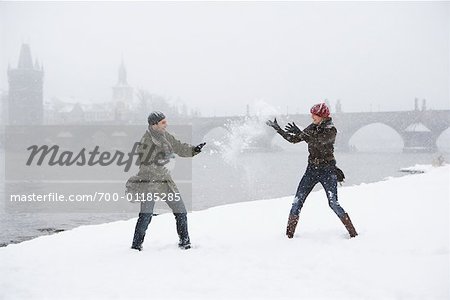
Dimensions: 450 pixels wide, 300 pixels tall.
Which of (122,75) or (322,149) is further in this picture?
(122,75)

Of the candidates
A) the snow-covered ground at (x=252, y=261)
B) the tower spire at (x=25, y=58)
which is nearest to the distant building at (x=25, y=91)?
the tower spire at (x=25, y=58)

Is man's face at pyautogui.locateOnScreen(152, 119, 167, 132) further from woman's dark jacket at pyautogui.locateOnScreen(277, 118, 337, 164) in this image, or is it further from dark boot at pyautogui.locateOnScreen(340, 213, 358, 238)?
dark boot at pyautogui.locateOnScreen(340, 213, 358, 238)

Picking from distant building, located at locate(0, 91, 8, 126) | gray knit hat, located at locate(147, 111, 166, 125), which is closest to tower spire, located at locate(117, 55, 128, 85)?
distant building, located at locate(0, 91, 8, 126)

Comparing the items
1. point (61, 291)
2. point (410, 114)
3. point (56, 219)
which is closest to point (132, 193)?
point (61, 291)

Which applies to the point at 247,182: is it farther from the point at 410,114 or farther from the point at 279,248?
the point at 410,114

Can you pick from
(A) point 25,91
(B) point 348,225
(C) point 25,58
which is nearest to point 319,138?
(B) point 348,225

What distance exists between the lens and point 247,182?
101ft

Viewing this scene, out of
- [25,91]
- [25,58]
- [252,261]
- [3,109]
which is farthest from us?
[3,109]

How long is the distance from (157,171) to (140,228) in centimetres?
67

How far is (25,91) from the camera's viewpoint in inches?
4107

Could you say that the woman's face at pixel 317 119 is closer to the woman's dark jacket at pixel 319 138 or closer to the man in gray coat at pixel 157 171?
the woman's dark jacket at pixel 319 138

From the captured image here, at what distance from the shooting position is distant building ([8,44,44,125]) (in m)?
102

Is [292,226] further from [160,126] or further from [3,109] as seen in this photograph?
[3,109]

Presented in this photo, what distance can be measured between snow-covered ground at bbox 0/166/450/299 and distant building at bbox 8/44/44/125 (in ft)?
343
